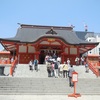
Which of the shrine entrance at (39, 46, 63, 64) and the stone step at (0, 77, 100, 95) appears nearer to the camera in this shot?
the stone step at (0, 77, 100, 95)

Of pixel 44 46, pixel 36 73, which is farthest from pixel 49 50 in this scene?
pixel 36 73

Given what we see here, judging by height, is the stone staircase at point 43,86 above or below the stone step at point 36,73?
below

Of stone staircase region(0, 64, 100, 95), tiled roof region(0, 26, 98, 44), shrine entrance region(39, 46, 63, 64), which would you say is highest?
tiled roof region(0, 26, 98, 44)

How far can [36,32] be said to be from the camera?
35.4m

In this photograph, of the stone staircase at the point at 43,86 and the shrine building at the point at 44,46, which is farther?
the shrine building at the point at 44,46

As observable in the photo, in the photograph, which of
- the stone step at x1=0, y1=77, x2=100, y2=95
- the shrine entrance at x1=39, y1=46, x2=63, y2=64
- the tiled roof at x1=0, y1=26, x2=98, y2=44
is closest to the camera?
the stone step at x1=0, y1=77, x2=100, y2=95

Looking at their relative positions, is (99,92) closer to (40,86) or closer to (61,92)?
(61,92)

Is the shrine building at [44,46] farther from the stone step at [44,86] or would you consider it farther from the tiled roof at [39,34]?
the stone step at [44,86]

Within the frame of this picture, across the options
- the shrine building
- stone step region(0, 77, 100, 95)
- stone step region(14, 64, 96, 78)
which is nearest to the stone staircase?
stone step region(0, 77, 100, 95)

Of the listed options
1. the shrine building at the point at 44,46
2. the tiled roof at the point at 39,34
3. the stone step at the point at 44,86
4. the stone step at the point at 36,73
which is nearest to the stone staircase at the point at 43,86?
the stone step at the point at 44,86

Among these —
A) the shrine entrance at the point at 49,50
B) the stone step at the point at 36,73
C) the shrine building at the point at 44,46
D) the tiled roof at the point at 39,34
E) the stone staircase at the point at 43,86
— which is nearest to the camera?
the stone staircase at the point at 43,86

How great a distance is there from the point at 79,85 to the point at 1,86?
5936mm

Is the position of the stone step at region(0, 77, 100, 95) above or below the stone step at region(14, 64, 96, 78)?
below

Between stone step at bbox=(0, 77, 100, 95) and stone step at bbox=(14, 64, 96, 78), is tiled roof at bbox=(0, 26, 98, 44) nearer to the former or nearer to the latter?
stone step at bbox=(14, 64, 96, 78)
